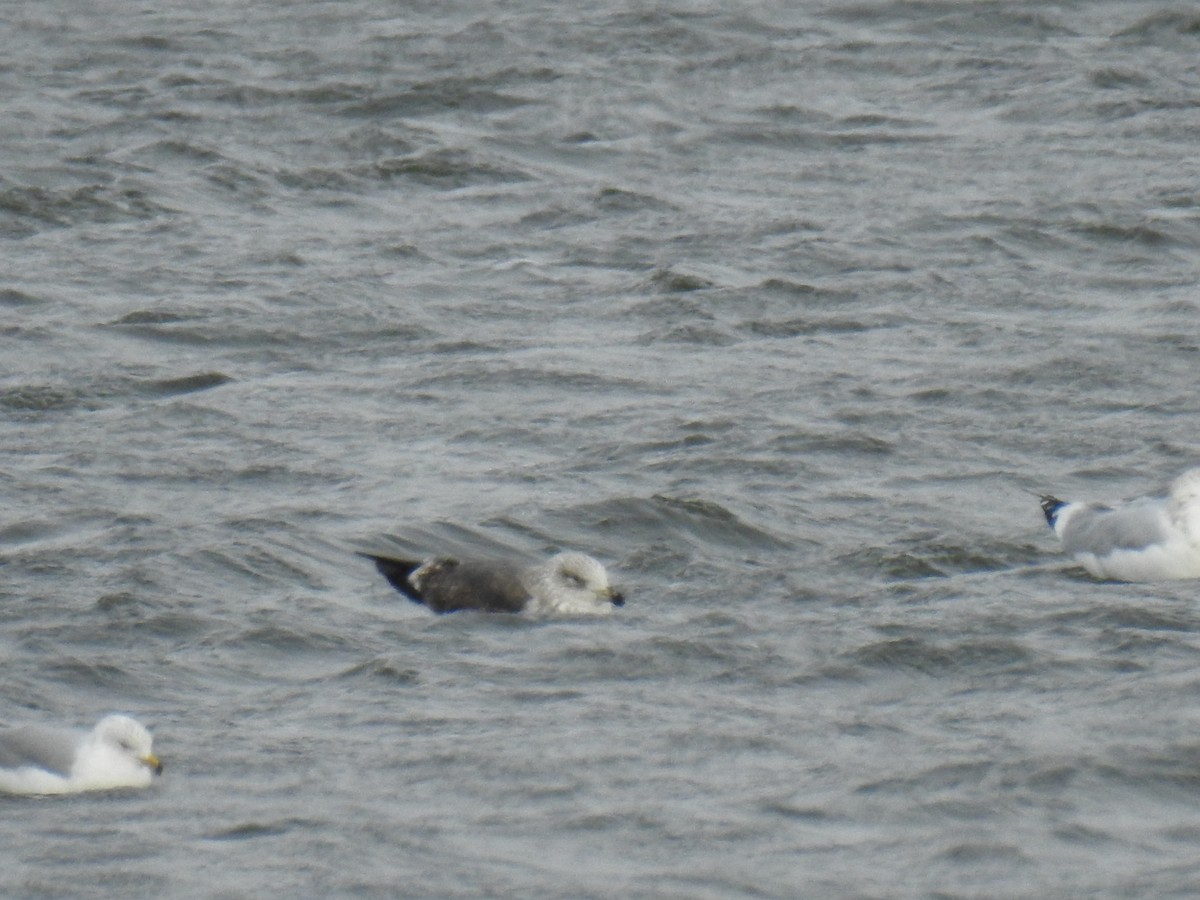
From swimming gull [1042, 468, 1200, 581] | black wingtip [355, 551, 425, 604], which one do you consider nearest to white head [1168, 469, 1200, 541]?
swimming gull [1042, 468, 1200, 581]

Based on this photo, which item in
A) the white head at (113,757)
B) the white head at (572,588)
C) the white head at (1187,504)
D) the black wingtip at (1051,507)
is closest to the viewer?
the white head at (113,757)

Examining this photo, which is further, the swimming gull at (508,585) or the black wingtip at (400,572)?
the black wingtip at (400,572)

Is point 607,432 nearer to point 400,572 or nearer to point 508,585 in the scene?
point 400,572

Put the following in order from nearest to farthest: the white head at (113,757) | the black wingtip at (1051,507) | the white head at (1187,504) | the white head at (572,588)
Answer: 1. the white head at (113,757)
2. the white head at (572,588)
3. the white head at (1187,504)
4. the black wingtip at (1051,507)

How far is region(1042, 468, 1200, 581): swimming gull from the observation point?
40.9ft

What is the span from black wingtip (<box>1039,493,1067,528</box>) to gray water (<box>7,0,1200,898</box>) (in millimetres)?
200

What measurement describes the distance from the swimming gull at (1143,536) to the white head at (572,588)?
7.45 feet

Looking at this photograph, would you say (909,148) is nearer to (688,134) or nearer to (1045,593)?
(688,134)

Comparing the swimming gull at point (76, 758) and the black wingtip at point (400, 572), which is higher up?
the swimming gull at point (76, 758)

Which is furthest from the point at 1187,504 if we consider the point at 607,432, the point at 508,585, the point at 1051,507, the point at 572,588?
the point at 607,432

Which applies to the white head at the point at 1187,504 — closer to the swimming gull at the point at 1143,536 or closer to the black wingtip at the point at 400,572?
the swimming gull at the point at 1143,536

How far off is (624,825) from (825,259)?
9.59m

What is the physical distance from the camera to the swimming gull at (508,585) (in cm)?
1203

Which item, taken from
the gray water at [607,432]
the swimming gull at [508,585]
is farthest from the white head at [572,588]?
the gray water at [607,432]
